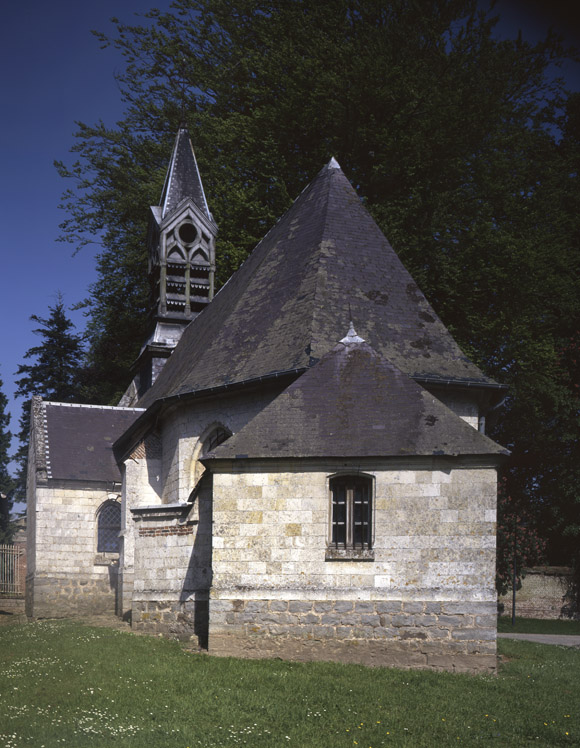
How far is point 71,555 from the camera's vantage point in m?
24.4

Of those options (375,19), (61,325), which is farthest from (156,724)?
(61,325)

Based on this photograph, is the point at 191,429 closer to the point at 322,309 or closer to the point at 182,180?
the point at 322,309

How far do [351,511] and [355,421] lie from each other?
1.25 m

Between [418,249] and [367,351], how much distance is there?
11927mm

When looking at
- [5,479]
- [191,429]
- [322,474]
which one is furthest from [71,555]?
[5,479]

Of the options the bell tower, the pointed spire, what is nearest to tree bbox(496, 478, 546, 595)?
the bell tower

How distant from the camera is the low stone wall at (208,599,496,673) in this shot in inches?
457

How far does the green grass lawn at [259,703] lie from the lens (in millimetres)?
7551

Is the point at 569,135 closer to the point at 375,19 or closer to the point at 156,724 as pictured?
the point at 375,19

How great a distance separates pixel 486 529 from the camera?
38.9ft

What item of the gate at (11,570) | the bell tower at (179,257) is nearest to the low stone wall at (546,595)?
the bell tower at (179,257)

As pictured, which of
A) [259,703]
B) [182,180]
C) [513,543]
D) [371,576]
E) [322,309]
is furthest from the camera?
[182,180]

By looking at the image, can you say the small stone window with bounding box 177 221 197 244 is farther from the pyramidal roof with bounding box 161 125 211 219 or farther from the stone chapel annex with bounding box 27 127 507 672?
the stone chapel annex with bounding box 27 127 507 672

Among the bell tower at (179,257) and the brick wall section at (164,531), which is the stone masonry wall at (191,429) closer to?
the brick wall section at (164,531)
